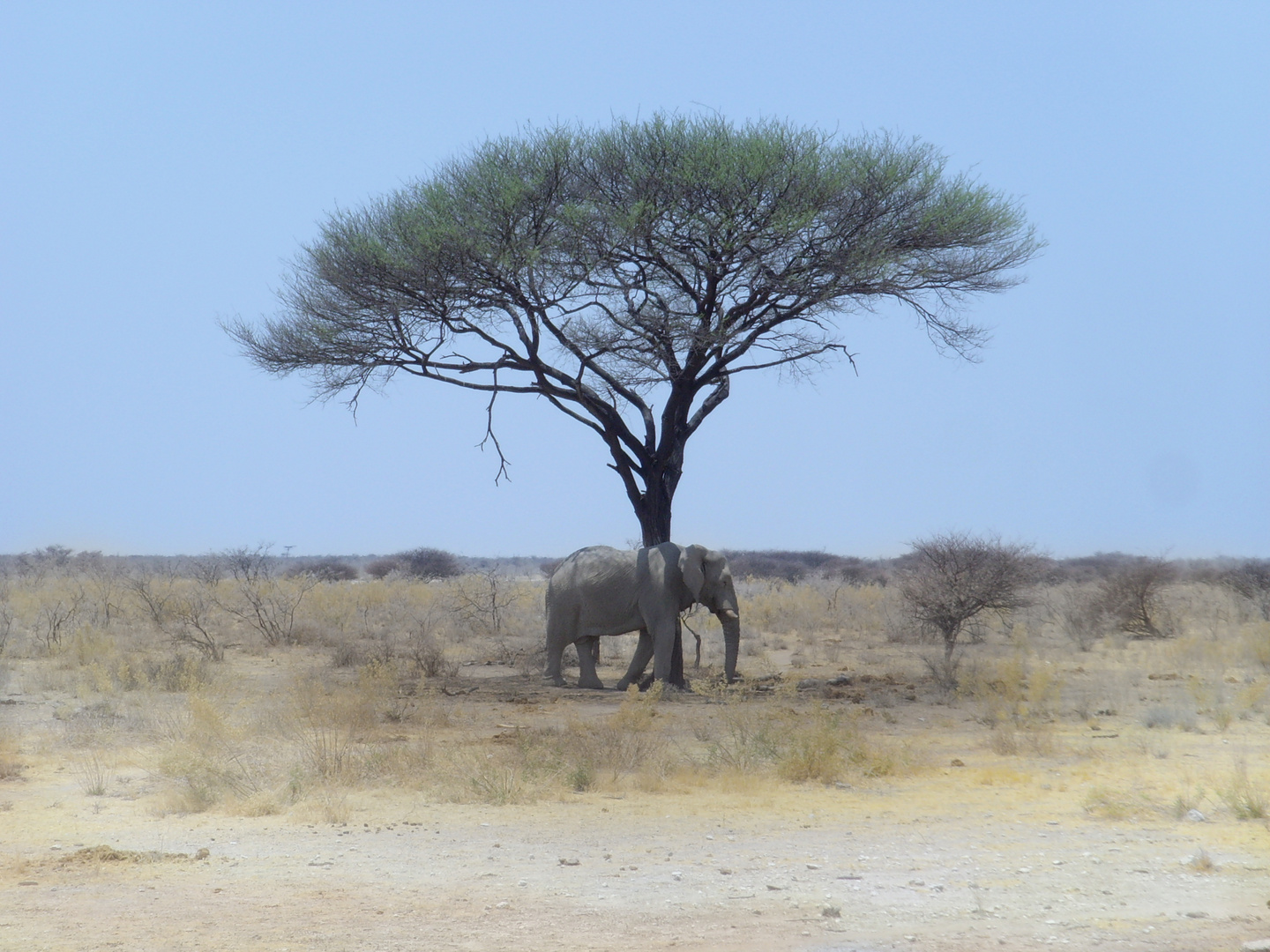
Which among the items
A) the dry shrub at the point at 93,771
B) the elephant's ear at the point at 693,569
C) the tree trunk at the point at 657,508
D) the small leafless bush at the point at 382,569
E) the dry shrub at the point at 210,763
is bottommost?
the dry shrub at the point at 93,771

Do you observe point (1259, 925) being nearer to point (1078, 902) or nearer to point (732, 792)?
point (1078, 902)

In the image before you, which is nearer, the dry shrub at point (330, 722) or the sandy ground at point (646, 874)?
the sandy ground at point (646, 874)

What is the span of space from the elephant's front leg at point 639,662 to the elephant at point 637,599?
1 cm

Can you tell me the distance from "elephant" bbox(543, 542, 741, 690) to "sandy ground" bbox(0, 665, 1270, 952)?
21.4ft

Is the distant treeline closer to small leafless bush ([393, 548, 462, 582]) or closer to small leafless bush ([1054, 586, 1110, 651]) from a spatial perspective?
small leafless bush ([393, 548, 462, 582])

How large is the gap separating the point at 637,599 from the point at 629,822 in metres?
8.06

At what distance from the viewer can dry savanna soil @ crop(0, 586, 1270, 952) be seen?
5.68 meters

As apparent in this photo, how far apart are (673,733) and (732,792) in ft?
9.62

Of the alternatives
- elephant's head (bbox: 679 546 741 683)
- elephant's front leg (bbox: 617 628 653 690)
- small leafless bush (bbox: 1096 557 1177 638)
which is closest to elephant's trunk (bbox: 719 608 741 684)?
elephant's head (bbox: 679 546 741 683)

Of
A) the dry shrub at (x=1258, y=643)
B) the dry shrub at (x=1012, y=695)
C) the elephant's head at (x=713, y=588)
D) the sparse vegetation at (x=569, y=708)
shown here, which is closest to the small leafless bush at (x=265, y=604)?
the sparse vegetation at (x=569, y=708)

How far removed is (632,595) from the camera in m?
16.0

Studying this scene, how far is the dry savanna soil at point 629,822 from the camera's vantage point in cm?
568

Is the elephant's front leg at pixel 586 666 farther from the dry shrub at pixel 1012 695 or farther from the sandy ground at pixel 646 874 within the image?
the sandy ground at pixel 646 874

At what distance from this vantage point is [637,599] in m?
16.0
